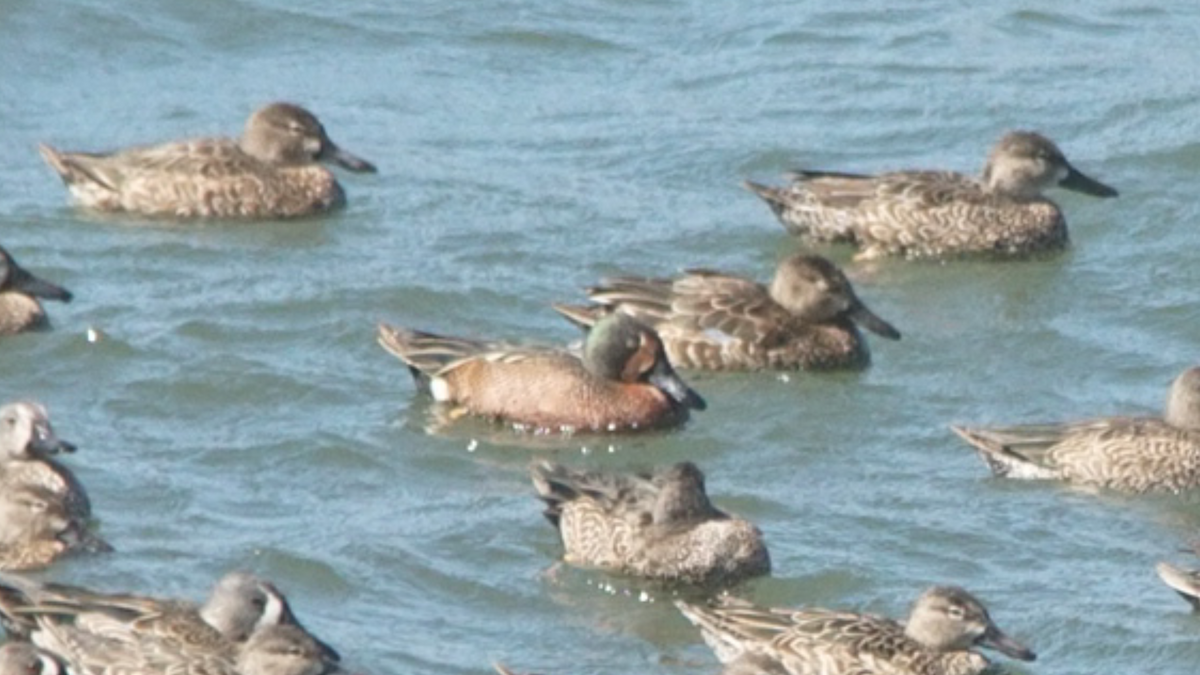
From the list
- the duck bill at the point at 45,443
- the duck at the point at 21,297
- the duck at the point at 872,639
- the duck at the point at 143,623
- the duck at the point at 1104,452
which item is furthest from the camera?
the duck at the point at 21,297

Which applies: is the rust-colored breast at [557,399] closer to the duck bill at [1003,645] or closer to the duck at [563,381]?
the duck at [563,381]

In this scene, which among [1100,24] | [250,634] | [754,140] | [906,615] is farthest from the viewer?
[1100,24]

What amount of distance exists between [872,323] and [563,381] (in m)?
1.56

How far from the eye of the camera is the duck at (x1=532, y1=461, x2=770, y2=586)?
1341 centimetres

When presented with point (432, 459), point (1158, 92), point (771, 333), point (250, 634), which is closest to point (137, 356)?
point (432, 459)

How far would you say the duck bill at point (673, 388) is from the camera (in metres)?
15.5

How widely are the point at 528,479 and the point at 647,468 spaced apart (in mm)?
527

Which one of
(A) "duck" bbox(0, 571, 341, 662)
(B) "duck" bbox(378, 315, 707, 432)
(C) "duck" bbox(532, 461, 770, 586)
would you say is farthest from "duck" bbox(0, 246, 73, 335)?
(A) "duck" bbox(0, 571, 341, 662)

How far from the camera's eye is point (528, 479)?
1470cm

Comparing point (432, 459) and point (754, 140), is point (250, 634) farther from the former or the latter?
point (754, 140)

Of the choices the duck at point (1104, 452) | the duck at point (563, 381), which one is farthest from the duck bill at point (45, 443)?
the duck at point (1104, 452)

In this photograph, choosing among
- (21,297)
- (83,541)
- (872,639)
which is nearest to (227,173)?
(21,297)

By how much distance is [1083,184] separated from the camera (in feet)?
60.3

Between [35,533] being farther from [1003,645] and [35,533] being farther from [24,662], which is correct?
[1003,645]
